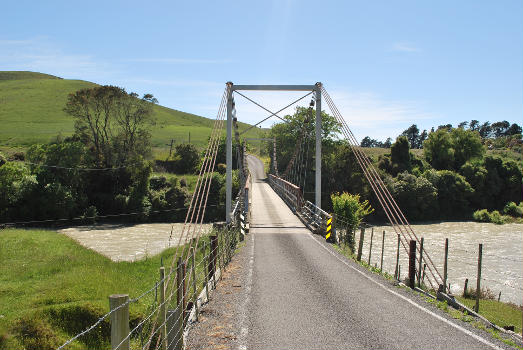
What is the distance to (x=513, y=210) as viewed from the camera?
4994 cm

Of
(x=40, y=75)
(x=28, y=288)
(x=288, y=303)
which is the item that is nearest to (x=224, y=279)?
(x=288, y=303)

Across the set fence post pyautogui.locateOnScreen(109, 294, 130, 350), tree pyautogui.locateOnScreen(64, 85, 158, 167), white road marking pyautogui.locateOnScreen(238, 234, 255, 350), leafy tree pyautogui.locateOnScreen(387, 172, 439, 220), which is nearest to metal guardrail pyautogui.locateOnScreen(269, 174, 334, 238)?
white road marking pyautogui.locateOnScreen(238, 234, 255, 350)

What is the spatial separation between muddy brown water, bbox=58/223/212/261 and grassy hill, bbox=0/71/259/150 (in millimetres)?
25906

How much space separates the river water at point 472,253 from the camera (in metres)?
20.0

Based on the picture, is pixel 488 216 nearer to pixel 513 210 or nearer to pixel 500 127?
pixel 513 210

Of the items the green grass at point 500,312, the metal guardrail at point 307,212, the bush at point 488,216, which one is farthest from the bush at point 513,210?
the green grass at point 500,312

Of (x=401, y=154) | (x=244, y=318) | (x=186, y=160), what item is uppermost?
(x=401, y=154)

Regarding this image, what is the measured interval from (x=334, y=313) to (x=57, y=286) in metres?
10.4

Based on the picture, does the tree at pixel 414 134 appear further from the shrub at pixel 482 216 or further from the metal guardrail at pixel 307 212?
the metal guardrail at pixel 307 212

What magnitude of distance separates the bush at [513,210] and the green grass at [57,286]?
1756 inches

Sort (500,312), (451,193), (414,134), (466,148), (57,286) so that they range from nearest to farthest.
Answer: (500,312), (57,286), (451,193), (466,148), (414,134)

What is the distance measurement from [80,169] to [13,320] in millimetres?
33800

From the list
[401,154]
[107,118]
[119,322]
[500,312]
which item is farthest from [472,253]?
[107,118]

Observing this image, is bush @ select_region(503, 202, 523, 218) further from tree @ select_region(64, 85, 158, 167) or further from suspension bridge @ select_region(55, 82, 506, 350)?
suspension bridge @ select_region(55, 82, 506, 350)
